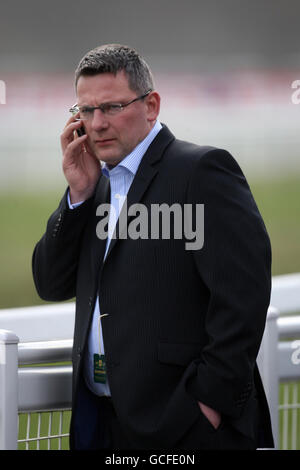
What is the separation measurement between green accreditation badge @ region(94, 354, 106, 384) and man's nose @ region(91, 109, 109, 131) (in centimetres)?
47

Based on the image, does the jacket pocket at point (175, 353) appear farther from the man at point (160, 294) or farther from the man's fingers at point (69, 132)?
the man's fingers at point (69, 132)

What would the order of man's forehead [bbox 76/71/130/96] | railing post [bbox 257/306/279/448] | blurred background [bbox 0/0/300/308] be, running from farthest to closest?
1. blurred background [bbox 0/0/300/308]
2. railing post [bbox 257/306/279/448]
3. man's forehead [bbox 76/71/130/96]

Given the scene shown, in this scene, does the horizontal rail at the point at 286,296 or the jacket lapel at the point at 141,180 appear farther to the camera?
the horizontal rail at the point at 286,296

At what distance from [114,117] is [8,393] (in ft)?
2.01

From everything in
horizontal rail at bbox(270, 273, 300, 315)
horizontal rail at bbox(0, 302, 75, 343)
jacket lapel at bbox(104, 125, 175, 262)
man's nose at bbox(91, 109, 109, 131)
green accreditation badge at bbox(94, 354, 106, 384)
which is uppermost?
man's nose at bbox(91, 109, 109, 131)

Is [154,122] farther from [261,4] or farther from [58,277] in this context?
[261,4]

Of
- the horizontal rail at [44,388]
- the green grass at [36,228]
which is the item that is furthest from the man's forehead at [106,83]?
the green grass at [36,228]

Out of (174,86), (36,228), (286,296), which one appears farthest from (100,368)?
(174,86)

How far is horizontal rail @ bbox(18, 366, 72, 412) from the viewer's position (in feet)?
5.35

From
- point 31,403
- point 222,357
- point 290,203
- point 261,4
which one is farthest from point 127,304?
point 261,4

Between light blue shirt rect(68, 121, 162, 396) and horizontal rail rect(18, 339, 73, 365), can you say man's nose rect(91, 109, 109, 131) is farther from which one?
horizontal rail rect(18, 339, 73, 365)

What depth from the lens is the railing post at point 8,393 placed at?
1.55m

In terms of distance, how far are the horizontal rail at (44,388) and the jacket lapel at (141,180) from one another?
0.33m

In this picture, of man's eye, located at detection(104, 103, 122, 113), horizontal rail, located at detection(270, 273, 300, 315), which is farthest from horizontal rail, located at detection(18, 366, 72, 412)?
horizontal rail, located at detection(270, 273, 300, 315)
